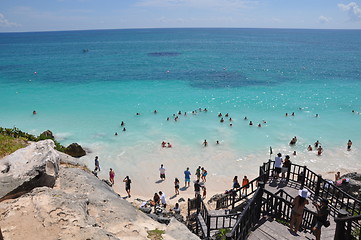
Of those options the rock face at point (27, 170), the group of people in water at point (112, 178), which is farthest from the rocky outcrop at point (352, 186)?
the rock face at point (27, 170)

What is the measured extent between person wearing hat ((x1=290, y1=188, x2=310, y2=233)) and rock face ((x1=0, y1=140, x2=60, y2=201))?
341 inches

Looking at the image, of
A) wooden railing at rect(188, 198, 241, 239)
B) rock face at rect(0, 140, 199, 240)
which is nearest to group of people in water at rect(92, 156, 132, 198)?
wooden railing at rect(188, 198, 241, 239)

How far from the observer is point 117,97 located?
4712 centimetres

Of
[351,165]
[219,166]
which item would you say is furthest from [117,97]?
[351,165]

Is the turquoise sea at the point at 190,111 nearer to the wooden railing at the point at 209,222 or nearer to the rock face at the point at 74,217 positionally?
the wooden railing at the point at 209,222

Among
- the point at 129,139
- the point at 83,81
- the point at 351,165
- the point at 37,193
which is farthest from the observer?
the point at 83,81

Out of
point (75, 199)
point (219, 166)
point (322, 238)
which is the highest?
point (75, 199)

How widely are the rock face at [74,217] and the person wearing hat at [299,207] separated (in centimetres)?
354

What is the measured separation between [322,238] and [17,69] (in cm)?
8164

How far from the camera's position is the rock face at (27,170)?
9070 millimetres

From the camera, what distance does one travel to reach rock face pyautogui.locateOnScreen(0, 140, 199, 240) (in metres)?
7.33

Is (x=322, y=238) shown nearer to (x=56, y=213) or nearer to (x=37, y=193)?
(x=56, y=213)

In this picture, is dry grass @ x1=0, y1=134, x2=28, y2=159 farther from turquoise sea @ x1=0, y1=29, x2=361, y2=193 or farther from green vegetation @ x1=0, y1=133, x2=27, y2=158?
turquoise sea @ x1=0, y1=29, x2=361, y2=193

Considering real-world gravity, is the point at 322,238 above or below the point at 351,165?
above
